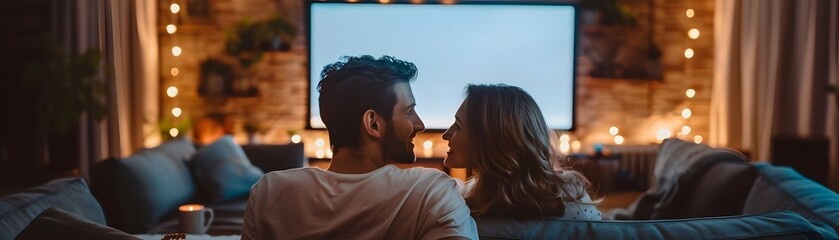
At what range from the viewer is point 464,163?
1.99m

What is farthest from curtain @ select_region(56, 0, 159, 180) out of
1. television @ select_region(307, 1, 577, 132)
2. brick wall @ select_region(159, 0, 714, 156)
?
television @ select_region(307, 1, 577, 132)

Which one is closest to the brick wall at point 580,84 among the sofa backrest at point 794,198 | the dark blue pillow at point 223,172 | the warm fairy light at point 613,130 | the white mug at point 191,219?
the warm fairy light at point 613,130

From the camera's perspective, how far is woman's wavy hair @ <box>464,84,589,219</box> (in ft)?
6.11

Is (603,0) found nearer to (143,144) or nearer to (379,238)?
(143,144)

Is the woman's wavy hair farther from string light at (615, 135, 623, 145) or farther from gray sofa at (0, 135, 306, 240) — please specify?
string light at (615, 135, 623, 145)

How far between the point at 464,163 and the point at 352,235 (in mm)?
645

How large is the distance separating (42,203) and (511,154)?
1.17 m

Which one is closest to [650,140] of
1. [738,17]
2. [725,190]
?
[738,17]

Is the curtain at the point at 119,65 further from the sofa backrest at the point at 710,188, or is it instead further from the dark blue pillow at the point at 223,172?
the sofa backrest at the point at 710,188

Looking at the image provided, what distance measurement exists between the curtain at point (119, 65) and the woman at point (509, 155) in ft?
12.0

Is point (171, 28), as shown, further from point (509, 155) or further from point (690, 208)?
point (509, 155)

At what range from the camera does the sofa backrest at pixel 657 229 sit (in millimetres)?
1637

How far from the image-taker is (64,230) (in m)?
1.54

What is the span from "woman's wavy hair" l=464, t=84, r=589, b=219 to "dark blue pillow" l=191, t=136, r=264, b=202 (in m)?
2.30
